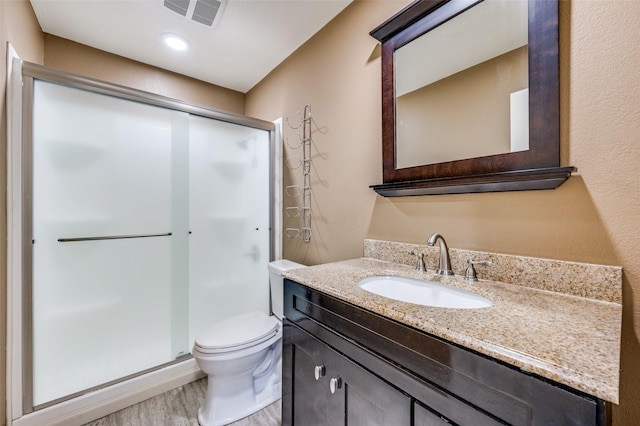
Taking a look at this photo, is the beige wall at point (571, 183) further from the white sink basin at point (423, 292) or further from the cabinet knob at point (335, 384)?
the cabinet knob at point (335, 384)

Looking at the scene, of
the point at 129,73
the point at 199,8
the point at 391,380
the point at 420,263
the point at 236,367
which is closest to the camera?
the point at 391,380

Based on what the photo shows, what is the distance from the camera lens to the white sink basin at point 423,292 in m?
0.96

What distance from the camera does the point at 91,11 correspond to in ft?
5.54

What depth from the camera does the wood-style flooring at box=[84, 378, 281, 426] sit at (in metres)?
1.50

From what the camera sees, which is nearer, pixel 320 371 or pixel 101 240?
pixel 320 371

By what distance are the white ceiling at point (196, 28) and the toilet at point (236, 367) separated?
191 cm

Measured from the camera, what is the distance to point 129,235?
1.73 m

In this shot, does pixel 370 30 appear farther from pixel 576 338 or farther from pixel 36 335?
pixel 36 335

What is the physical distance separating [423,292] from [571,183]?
610 mm

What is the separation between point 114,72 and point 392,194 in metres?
2.36

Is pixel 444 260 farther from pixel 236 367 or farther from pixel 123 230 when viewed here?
pixel 123 230

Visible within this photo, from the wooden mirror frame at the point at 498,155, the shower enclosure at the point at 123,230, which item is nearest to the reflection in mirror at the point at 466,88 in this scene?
the wooden mirror frame at the point at 498,155

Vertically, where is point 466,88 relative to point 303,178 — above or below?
above

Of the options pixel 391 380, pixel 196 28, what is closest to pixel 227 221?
pixel 196 28
